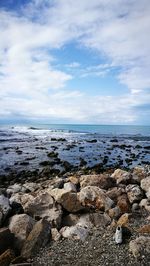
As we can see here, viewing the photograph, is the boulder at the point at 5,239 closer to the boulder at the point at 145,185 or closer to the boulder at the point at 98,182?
the boulder at the point at 98,182

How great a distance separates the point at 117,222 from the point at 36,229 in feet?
7.36

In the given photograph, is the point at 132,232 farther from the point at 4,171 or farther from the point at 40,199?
the point at 4,171

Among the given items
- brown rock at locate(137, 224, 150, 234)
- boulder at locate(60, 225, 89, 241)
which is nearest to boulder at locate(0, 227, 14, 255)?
boulder at locate(60, 225, 89, 241)

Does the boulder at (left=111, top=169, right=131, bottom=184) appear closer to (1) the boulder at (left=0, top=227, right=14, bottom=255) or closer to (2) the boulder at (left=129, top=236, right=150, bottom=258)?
(2) the boulder at (left=129, top=236, right=150, bottom=258)

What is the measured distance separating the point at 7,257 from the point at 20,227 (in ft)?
4.05

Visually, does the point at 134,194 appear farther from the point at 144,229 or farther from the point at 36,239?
the point at 36,239

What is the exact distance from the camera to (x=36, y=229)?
279 inches

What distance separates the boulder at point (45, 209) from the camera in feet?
26.8

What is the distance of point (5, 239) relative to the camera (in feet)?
22.4

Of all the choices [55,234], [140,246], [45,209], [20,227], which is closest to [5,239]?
[20,227]

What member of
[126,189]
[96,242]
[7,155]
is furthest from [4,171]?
[96,242]

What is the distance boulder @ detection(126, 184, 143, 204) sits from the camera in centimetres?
984

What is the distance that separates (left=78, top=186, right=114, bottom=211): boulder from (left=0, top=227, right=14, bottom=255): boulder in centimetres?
265

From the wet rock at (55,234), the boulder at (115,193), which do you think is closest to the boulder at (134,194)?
the boulder at (115,193)
